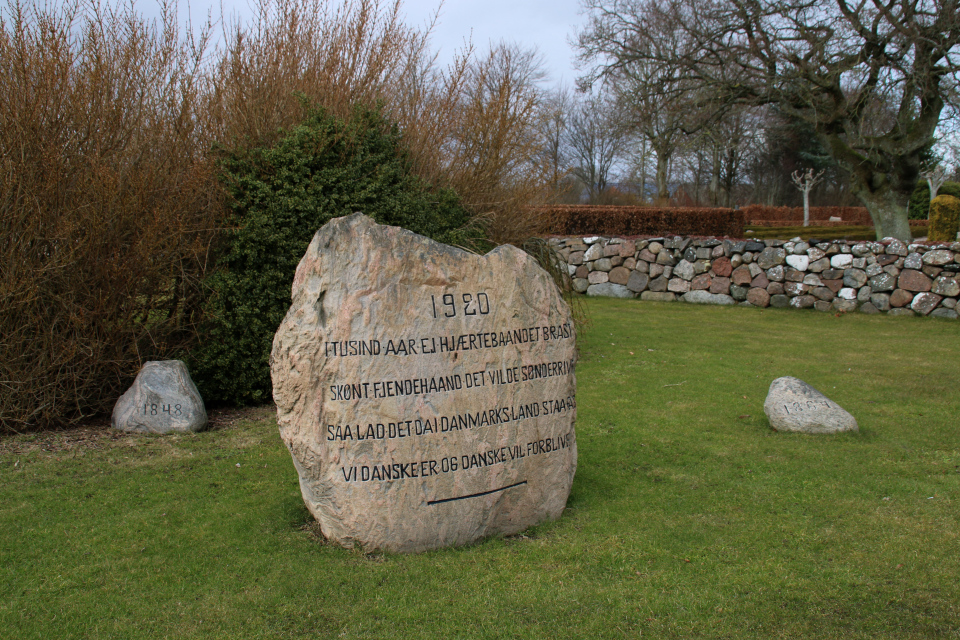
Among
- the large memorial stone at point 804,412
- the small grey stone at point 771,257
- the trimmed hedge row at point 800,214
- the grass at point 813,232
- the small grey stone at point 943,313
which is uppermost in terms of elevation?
the trimmed hedge row at point 800,214

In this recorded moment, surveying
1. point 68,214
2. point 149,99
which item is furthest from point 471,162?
point 68,214

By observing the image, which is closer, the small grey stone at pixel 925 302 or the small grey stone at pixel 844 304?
the small grey stone at pixel 925 302

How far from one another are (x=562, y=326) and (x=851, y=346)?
814cm

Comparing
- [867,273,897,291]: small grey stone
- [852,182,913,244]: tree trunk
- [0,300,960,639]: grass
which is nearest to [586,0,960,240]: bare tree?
[852,182,913,244]: tree trunk

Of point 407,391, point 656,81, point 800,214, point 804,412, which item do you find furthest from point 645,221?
point 800,214

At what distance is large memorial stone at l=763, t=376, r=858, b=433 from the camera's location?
248 inches

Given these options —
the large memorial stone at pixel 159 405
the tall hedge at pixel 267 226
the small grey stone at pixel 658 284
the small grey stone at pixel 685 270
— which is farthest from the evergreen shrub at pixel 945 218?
the large memorial stone at pixel 159 405

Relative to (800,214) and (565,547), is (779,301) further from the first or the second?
(800,214)

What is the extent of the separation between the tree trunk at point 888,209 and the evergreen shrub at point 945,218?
218cm

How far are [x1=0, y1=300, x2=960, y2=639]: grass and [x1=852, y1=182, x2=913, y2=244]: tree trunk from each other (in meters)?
14.3

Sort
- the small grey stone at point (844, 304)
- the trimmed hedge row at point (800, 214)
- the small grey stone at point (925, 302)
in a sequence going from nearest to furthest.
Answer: the small grey stone at point (925, 302)
the small grey stone at point (844, 304)
the trimmed hedge row at point (800, 214)

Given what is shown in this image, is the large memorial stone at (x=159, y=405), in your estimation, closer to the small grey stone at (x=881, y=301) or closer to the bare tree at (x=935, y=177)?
the small grey stone at (x=881, y=301)

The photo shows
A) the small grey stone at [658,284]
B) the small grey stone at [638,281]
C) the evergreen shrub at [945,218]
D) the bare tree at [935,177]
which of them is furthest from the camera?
the bare tree at [935,177]

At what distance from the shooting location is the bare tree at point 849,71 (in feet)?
54.4
